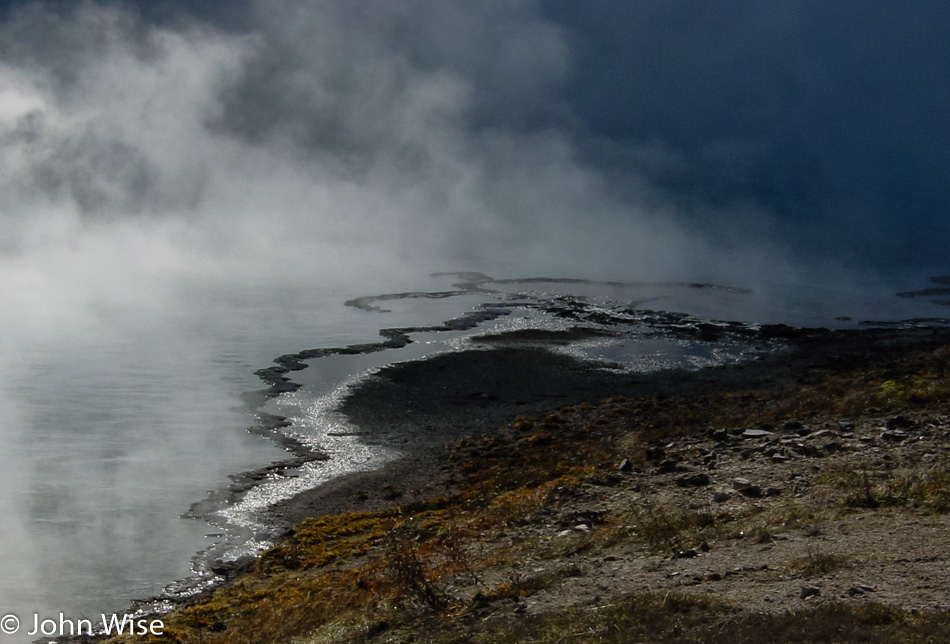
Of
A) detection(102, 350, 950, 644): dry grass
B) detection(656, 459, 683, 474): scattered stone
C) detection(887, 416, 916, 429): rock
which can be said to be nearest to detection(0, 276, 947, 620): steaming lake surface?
detection(102, 350, 950, 644): dry grass

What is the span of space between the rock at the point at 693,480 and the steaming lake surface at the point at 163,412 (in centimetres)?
998

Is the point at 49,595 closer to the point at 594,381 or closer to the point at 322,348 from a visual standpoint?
the point at 594,381

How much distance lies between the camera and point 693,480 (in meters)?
14.7

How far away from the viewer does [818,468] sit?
1387 cm

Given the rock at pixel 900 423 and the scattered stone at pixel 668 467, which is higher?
the rock at pixel 900 423

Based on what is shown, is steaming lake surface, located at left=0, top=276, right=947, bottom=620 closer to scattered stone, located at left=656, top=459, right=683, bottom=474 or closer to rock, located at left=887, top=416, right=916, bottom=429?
scattered stone, located at left=656, top=459, right=683, bottom=474

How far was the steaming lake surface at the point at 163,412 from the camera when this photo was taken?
17.2 metres

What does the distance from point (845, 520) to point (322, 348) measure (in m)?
35.6

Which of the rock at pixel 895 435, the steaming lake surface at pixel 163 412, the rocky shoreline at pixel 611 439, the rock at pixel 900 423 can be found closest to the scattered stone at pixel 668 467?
the rocky shoreline at pixel 611 439

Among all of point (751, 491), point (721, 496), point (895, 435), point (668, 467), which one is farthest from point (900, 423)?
point (721, 496)

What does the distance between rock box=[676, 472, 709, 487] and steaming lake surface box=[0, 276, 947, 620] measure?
9985mm

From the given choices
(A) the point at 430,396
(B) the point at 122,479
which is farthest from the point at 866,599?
(A) the point at 430,396

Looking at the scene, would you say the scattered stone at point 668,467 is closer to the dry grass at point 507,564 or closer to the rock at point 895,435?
the dry grass at point 507,564

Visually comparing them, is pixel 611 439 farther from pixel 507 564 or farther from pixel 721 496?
pixel 507 564
